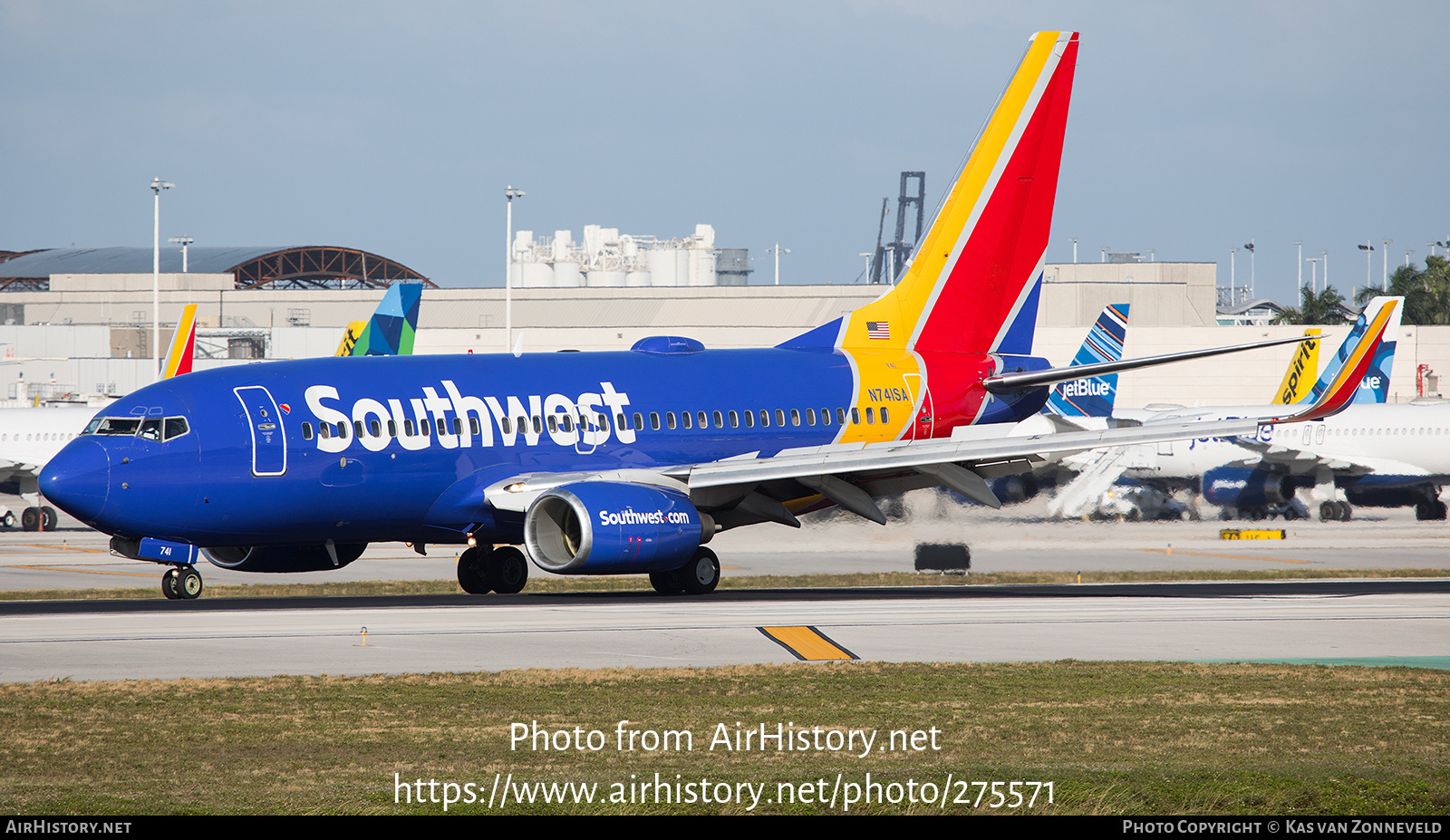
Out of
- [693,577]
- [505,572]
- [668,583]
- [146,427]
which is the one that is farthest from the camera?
[505,572]

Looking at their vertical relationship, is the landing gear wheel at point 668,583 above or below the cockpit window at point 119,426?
below

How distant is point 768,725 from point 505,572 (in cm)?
1621

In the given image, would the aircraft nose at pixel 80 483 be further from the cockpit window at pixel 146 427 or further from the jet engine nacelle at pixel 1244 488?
the jet engine nacelle at pixel 1244 488

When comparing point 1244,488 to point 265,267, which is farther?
point 265,267

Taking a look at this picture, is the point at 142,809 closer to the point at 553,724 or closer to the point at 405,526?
the point at 553,724

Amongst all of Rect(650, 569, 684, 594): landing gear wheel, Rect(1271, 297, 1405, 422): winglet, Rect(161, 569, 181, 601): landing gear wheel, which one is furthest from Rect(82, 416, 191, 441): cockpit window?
Rect(1271, 297, 1405, 422): winglet

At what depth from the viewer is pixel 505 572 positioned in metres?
29.8

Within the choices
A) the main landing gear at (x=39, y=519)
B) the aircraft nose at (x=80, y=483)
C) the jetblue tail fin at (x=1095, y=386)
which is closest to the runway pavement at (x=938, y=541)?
the main landing gear at (x=39, y=519)

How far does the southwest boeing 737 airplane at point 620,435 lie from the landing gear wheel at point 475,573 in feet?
0.12

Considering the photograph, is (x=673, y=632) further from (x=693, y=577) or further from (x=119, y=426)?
(x=119, y=426)

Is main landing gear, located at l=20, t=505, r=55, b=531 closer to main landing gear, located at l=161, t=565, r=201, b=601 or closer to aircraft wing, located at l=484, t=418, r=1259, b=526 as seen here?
main landing gear, located at l=161, t=565, r=201, b=601

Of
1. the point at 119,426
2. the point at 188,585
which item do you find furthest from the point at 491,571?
the point at 119,426

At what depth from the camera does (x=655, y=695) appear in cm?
1606

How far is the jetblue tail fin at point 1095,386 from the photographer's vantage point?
58.6m
